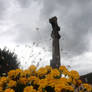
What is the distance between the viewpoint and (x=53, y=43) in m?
5.70

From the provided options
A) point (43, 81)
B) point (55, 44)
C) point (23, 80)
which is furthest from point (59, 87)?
point (55, 44)

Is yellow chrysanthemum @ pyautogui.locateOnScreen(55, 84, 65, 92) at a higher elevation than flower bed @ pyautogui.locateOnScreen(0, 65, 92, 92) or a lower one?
lower

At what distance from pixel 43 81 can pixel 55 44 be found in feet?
14.1

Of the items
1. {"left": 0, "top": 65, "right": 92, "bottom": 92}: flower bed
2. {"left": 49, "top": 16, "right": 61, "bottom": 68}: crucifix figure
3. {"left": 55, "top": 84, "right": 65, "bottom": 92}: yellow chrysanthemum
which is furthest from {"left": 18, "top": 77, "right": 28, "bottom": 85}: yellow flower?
{"left": 49, "top": 16, "right": 61, "bottom": 68}: crucifix figure

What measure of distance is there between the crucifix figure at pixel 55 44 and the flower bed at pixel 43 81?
3303mm

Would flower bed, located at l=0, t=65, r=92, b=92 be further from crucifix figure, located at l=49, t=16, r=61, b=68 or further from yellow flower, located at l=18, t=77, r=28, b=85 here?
crucifix figure, located at l=49, t=16, r=61, b=68

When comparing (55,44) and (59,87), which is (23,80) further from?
(55,44)

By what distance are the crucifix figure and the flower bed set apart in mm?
3303

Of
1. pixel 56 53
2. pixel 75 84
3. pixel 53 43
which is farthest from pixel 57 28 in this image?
pixel 75 84

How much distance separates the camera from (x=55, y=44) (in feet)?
18.5

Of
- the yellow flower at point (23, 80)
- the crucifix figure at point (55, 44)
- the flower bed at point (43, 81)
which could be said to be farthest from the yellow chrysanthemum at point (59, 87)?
the crucifix figure at point (55, 44)

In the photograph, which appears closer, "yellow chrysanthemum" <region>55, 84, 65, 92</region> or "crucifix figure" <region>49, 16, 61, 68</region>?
"yellow chrysanthemum" <region>55, 84, 65, 92</region>

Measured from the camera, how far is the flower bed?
1387 millimetres

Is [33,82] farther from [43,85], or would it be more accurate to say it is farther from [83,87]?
[83,87]
